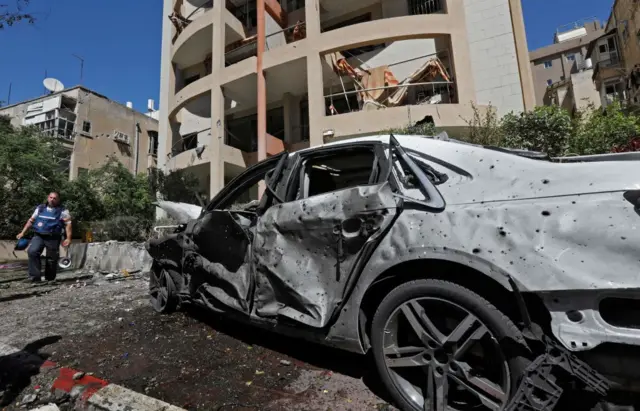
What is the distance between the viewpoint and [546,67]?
121 ft

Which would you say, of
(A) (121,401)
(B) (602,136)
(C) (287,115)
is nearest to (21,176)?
(C) (287,115)

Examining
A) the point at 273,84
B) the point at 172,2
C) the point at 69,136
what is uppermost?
the point at 172,2

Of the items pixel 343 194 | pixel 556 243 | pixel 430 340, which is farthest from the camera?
pixel 343 194

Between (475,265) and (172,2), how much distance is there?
817 inches

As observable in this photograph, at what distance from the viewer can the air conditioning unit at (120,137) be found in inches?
1059

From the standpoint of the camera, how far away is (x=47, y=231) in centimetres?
639

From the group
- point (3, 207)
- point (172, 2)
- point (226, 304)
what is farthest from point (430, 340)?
point (172, 2)

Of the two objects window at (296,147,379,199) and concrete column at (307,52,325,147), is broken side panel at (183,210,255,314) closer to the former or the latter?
window at (296,147,379,199)

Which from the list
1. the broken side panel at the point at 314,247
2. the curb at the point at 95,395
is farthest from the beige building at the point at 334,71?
the curb at the point at 95,395

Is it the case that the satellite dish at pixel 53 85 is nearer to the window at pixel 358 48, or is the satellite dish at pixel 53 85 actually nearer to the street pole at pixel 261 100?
the street pole at pixel 261 100

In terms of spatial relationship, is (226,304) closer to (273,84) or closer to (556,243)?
(556,243)

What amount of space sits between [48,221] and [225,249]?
219 inches

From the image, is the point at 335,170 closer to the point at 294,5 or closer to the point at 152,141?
the point at 294,5

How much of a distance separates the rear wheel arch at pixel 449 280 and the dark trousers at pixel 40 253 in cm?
706
